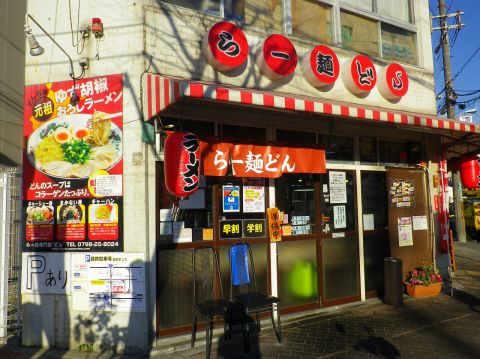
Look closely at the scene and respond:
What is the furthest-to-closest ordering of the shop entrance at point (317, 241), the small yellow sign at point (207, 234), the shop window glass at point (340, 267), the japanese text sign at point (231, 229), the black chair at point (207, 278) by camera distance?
1. the shop window glass at point (340, 267)
2. the shop entrance at point (317, 241)
3. the japanese text sign at point (231, 229)
4. the small yellow sign at point (207, 234)
5. the black chair at point (207, 278)

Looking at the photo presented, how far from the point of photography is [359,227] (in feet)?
23.8

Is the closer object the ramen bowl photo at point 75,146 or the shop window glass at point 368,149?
the ramen bowl photo at point 75,146

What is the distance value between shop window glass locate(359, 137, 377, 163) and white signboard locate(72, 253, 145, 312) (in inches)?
188

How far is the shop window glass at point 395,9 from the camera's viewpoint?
26.8 feet

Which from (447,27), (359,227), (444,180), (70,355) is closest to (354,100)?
(359,227)

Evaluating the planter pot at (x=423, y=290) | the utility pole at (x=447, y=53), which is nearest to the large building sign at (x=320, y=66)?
the planter pot at (x=423, y=290)

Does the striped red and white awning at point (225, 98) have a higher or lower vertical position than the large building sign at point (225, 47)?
lower

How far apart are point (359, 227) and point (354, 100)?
246 cm

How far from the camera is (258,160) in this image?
5.95m

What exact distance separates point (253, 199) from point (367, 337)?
8.67 feet

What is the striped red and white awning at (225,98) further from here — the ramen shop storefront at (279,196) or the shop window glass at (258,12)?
the shop window glass at (258,12)

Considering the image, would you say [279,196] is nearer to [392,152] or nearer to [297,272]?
[297,272]

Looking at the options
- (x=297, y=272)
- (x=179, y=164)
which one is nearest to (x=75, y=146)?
(x=179, y=164)

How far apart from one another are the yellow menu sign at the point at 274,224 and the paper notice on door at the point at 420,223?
3.47m
